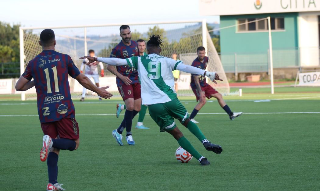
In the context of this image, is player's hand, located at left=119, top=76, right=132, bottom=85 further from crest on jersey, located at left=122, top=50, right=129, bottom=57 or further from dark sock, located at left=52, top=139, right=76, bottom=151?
dark sock, located at left=52, top=139, right=76, bottom=151

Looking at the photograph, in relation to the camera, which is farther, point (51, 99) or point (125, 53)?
point (125, 53)

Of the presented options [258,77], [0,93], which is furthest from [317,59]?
[0,93]

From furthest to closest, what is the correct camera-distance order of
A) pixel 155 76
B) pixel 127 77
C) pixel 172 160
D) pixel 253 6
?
pixel 253 6 < pixel 127 77 < pixel 172 160 < pixel 155 76

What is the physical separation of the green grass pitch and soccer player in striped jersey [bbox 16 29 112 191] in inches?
21.3

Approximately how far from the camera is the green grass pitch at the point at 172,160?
688cm

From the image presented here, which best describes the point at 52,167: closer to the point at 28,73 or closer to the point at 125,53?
the point at 28,73

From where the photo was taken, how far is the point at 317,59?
42.8 metres

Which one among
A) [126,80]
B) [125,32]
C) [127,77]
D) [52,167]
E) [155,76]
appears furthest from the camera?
[125,32]

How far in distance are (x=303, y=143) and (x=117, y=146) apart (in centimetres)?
333

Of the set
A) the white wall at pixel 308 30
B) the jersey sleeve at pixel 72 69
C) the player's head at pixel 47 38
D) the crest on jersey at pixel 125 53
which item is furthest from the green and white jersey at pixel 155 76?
the white wall at pixel 308 30

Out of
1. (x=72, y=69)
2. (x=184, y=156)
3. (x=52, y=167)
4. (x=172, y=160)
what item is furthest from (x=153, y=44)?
(x=52, y=167)

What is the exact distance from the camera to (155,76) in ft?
26.9

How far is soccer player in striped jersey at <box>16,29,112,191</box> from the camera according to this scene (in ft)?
21.4

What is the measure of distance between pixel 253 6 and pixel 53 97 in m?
39.2
